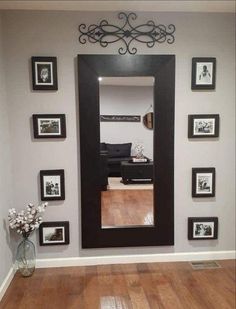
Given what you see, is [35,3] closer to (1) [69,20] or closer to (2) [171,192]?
(1) [69,20]

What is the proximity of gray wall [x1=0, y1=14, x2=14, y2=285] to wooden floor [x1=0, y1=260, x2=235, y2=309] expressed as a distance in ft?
0.76

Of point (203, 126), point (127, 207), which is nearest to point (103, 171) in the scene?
point (127, 207)

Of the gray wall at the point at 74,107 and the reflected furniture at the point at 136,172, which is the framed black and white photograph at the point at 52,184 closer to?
the gray wall at the point at 74,107

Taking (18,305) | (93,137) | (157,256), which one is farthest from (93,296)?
(93,137)

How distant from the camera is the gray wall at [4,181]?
253 cm

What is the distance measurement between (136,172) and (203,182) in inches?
24.9

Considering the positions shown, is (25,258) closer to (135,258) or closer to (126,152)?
(135,258)

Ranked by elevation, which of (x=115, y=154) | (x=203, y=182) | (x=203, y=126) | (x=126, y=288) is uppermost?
(x=203, y=126)

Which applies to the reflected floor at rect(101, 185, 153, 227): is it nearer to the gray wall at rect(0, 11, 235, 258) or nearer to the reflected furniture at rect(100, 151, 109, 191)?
the reflected furniture at rect(100, 151, 109, 191)

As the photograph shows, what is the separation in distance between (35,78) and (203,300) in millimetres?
2237

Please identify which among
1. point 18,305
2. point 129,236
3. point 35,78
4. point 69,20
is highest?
point 69,20

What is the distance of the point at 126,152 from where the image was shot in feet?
9.56

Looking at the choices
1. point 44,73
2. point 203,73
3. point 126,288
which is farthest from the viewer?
point 203,73

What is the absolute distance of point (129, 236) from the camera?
294 centimetres
